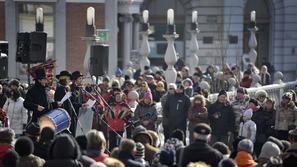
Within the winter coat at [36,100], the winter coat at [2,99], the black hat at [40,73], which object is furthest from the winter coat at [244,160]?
the winter coat at [2,99]

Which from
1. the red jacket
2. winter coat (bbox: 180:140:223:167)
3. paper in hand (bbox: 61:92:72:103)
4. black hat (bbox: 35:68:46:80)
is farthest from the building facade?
winter coat (bbox: 180:140:223:167)

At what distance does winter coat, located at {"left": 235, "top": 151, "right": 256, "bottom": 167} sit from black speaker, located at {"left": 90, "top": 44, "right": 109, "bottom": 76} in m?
8.83

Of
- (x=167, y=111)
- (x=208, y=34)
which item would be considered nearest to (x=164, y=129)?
(x=167, y=111)

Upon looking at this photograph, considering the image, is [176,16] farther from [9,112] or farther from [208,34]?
[9,112]

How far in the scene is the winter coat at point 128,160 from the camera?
12000 mm

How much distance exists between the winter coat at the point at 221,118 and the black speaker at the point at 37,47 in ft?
12.1

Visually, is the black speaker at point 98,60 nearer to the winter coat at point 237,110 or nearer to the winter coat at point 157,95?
the winter coat at point 157,95

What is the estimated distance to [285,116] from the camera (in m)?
18.5

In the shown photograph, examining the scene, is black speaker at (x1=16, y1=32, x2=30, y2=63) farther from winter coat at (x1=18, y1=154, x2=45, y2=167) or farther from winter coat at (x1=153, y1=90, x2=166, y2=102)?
winter coat at (x1=18, y1=154, x2=45, y2=167)

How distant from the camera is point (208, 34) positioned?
4588cm

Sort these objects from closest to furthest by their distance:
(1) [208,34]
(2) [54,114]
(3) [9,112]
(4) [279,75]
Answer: (2) [54,114]
(3) [9,112]
(4) [279,75]
(1) [208,34]

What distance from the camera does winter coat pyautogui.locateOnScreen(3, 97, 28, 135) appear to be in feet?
59.2

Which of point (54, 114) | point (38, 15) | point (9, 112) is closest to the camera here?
point (54, 114)

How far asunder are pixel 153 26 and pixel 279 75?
16530mm
